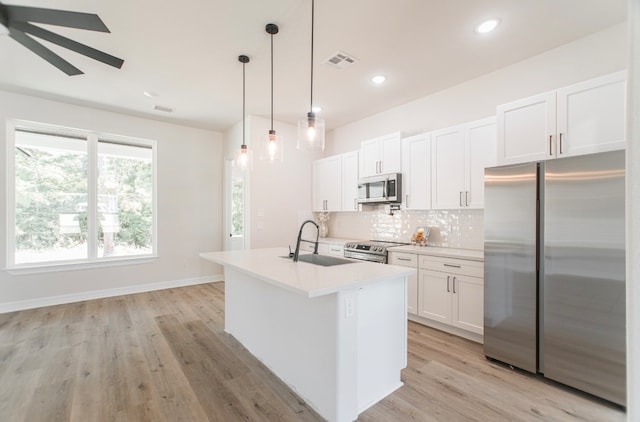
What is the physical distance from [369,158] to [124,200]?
4161mm

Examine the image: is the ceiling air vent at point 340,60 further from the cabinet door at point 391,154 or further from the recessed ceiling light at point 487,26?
the cabinet door at point 391,154

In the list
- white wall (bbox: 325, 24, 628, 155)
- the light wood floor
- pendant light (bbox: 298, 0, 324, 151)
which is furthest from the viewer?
white wall (bbox: 325, 24, 628, 155)

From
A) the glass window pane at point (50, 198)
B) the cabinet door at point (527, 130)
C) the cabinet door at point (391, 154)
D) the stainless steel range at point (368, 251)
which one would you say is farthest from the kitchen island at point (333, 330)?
the glass window pane at point (50, 198)

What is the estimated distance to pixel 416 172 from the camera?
370 cm

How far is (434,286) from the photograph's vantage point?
3172mm

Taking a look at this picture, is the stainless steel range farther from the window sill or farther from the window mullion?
the window mullion

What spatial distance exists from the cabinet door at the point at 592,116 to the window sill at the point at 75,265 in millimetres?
5829

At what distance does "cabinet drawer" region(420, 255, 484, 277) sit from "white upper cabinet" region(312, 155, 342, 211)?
1914 millimetres

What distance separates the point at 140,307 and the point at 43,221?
76.0 inches

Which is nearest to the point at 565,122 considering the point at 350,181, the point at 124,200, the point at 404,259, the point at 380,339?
the point at 404,259

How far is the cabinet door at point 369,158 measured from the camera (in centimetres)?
419

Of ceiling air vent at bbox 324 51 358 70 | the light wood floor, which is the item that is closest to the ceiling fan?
ceiling air vent at bbox 324 51 358 70

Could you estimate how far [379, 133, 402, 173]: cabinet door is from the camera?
12.7 feet

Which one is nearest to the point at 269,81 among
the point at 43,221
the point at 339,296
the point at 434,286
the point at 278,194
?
the point at 278,194
